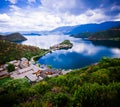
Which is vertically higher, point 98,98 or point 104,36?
point 98,98

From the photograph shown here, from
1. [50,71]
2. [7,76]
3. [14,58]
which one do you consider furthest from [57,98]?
[14,58]

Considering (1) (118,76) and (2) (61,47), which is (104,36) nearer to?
(2) (61,47)

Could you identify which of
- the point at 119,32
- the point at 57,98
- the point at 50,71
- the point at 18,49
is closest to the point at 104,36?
the point at 119,32

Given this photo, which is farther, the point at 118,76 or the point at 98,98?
the point at 118,76

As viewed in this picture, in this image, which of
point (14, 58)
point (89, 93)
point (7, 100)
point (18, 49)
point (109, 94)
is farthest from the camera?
point (18, 49)

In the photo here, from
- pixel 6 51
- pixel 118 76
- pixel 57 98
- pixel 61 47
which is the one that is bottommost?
pixel 61 47

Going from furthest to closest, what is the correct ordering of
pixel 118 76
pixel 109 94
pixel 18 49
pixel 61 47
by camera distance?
pixel 61 47 → pixel 18 49 → pixel 118 76 → pixel 109 94

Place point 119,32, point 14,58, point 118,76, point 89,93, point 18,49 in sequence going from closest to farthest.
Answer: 1. point 89,93
2. point 118,76
3. point 14,58
4. point 18,49
5. point 119,32

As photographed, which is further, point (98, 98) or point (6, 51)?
point (6, 51)

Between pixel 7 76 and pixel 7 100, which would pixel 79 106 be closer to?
pixel 7 100
